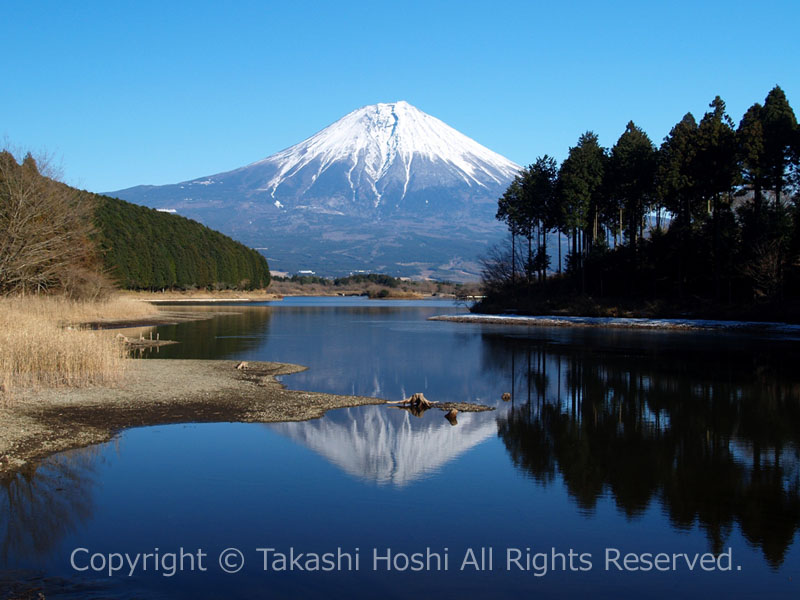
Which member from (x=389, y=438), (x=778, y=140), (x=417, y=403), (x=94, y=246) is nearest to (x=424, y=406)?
(x=417, y=403)

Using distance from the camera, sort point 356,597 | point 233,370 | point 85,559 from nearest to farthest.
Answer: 1. point 356,597
2. point 85,559
3. point 233,370

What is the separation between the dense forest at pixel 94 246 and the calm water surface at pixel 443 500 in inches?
619

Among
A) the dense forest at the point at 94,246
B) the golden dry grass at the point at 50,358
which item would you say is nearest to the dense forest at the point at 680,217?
the dense forest at the point at 94,246

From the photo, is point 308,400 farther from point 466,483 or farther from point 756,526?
point 756,526

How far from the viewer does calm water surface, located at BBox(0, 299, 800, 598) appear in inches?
255

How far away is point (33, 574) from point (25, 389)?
28.1 feet

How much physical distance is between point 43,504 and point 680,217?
46.2m

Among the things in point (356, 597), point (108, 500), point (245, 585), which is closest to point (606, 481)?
point (356, 597)

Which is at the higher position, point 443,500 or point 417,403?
point 417,403

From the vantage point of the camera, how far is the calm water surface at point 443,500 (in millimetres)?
6488

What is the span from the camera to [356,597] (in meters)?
6.14

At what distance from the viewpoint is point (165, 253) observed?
282 ft

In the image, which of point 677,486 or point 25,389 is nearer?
point 677,486

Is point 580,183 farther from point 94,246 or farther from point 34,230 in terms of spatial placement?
point 34,230
